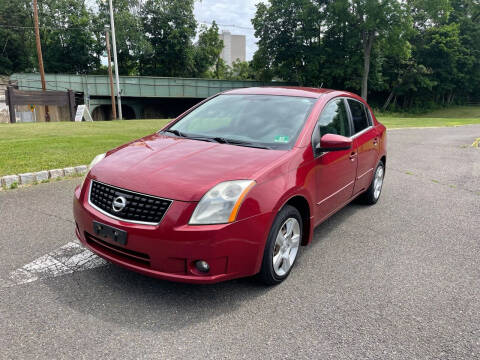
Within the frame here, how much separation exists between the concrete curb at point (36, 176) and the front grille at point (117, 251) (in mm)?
3882

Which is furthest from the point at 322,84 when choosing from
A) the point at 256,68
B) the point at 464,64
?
the point at 464,64

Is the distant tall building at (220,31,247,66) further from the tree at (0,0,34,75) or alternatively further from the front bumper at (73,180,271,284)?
the front bumper at (73,180,271,284)

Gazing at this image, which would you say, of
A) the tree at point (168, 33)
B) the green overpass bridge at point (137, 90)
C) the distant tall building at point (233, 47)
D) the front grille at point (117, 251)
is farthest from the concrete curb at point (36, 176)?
the distant tall building at point (233, 47)

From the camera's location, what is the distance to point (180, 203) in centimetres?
268

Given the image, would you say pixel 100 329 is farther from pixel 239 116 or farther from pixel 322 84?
pixel 322 84

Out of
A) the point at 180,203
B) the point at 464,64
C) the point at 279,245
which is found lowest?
the point at 279,245

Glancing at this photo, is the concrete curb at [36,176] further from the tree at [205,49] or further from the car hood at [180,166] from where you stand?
the tree at [205,49]

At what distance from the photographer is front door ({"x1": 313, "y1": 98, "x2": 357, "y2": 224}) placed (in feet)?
12.3

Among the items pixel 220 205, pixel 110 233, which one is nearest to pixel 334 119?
pixel 220 205

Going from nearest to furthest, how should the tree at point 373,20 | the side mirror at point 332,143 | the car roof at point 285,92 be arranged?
the side mirror at point 332,143, the car roof at point 285,92, the tree at point 373,20

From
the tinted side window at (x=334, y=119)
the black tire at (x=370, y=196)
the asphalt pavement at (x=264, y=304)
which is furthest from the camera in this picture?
the black tire at (x=370, y=196)

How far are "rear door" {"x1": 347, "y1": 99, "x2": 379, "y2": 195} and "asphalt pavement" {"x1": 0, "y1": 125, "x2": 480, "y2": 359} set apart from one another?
29.3 inches

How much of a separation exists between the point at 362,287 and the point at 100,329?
216 cm

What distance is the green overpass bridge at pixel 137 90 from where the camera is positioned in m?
39.5
